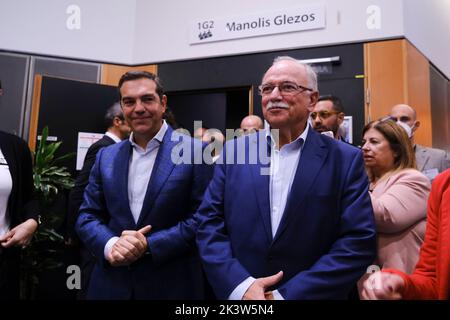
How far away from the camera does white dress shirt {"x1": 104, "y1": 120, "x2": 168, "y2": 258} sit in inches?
72.6

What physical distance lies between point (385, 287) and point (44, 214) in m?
3.26

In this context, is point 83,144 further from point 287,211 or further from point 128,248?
point 287,211

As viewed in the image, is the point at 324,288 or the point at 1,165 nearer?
the point at 324,288

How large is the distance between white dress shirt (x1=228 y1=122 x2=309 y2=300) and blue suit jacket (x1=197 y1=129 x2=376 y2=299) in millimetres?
35

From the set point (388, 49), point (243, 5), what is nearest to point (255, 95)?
point (243, 5)

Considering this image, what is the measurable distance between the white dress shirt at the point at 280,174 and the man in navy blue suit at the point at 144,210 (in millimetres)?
350

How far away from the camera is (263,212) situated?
155 centimetres

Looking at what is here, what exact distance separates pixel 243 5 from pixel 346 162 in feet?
11.7

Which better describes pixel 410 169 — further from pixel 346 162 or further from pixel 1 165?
pixel 1 165

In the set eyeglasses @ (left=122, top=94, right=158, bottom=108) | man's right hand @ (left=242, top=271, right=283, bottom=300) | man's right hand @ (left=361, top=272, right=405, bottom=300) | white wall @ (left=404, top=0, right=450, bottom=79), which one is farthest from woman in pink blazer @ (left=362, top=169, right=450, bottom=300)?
white wall @ (left=404, top=0, right=450, bottom=79)

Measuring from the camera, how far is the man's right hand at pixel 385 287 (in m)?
1.19

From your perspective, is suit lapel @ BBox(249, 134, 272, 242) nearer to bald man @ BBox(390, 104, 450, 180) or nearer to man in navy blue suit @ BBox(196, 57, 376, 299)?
man in navy blue suit @ BBox(196, 57, 376, 299)

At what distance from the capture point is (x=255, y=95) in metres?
4.53

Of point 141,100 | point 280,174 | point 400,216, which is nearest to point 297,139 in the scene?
point 280,174
